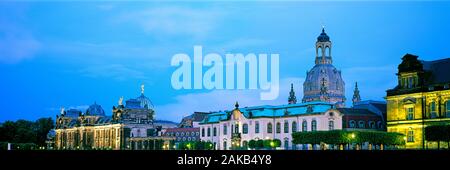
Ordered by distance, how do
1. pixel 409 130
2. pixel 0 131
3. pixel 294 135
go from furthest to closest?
pixel 0 131
pixel 294 135
pixel 409 130

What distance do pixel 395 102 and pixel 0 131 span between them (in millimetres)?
85603

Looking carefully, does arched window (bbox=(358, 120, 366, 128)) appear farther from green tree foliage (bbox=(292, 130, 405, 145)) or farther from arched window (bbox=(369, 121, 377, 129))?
green tree foliage (bbox=(292, 130, 405, 145))

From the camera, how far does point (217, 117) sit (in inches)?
4604

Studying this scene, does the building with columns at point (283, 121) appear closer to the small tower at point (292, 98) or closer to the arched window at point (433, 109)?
the arched window at point (433, 109)

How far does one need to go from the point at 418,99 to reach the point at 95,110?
119 meters

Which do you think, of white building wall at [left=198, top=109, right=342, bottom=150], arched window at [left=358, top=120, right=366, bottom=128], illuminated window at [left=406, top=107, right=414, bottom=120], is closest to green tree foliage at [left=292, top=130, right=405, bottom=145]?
illuminated window at [left=406, top=107, right=414, bottom=120]

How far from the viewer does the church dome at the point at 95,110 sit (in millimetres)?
178625

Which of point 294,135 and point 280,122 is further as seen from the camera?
point 280,122

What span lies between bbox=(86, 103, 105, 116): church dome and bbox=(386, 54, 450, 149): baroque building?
365 ft

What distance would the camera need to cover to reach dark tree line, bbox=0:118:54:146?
137750mm

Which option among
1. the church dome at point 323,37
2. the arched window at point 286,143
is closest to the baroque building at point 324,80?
the church dome at point 323,37

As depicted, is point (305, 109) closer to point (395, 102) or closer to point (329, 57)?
point (395, 102)

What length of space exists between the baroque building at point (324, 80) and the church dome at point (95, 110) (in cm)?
5668

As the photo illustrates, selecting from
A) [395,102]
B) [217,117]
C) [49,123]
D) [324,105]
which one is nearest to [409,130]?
[395,102]
